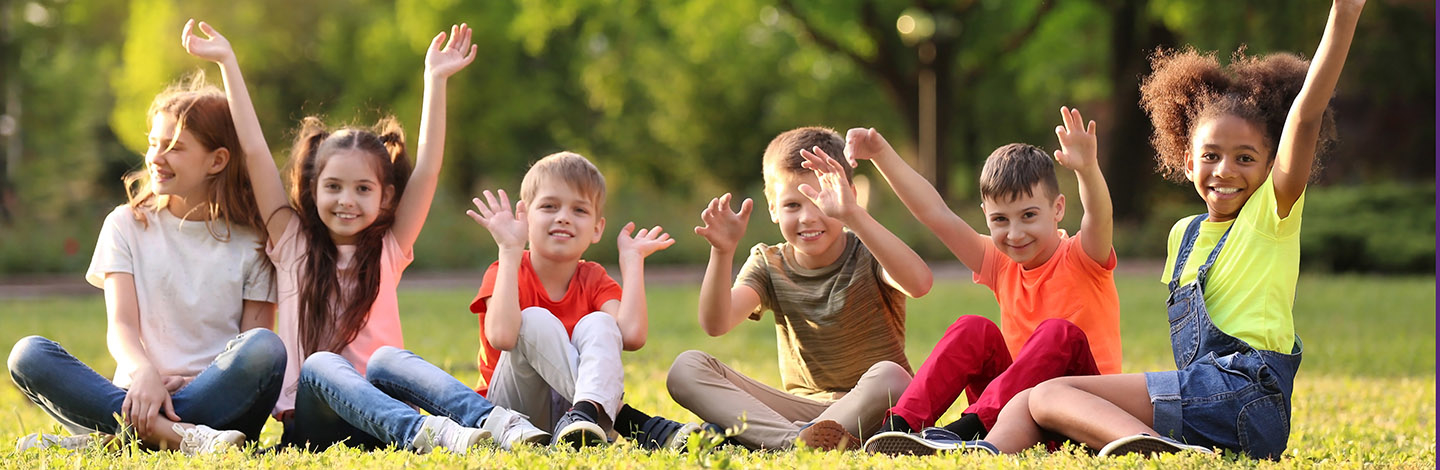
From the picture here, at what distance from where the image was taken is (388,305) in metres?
4.50

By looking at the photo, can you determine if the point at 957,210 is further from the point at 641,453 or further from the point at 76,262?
the point at 641,453

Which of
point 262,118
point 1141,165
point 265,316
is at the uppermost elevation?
point 262,118

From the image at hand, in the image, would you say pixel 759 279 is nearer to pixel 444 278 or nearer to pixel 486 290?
pixel 486 290

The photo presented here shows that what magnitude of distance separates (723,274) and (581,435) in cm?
85

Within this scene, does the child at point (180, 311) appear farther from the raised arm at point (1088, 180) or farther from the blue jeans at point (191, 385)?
the raised arm at point (1088, 180)

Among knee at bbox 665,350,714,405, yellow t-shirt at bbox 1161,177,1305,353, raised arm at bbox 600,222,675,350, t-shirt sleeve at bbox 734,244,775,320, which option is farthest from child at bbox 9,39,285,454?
yellow t-shirt at bbox 1161,177,1305,353

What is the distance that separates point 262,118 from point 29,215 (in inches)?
442

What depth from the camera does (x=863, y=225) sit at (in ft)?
13.4

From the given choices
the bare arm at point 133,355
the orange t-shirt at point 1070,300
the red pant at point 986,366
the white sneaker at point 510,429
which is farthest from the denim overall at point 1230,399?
the bare arm at point 133,355

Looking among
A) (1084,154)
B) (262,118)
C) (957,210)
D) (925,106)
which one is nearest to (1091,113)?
(925,106)

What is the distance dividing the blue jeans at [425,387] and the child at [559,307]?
0.20 metres

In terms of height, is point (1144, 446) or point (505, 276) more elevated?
point (505, 276)

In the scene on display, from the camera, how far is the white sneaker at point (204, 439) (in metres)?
3.87

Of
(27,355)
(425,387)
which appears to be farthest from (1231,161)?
(27,355)
